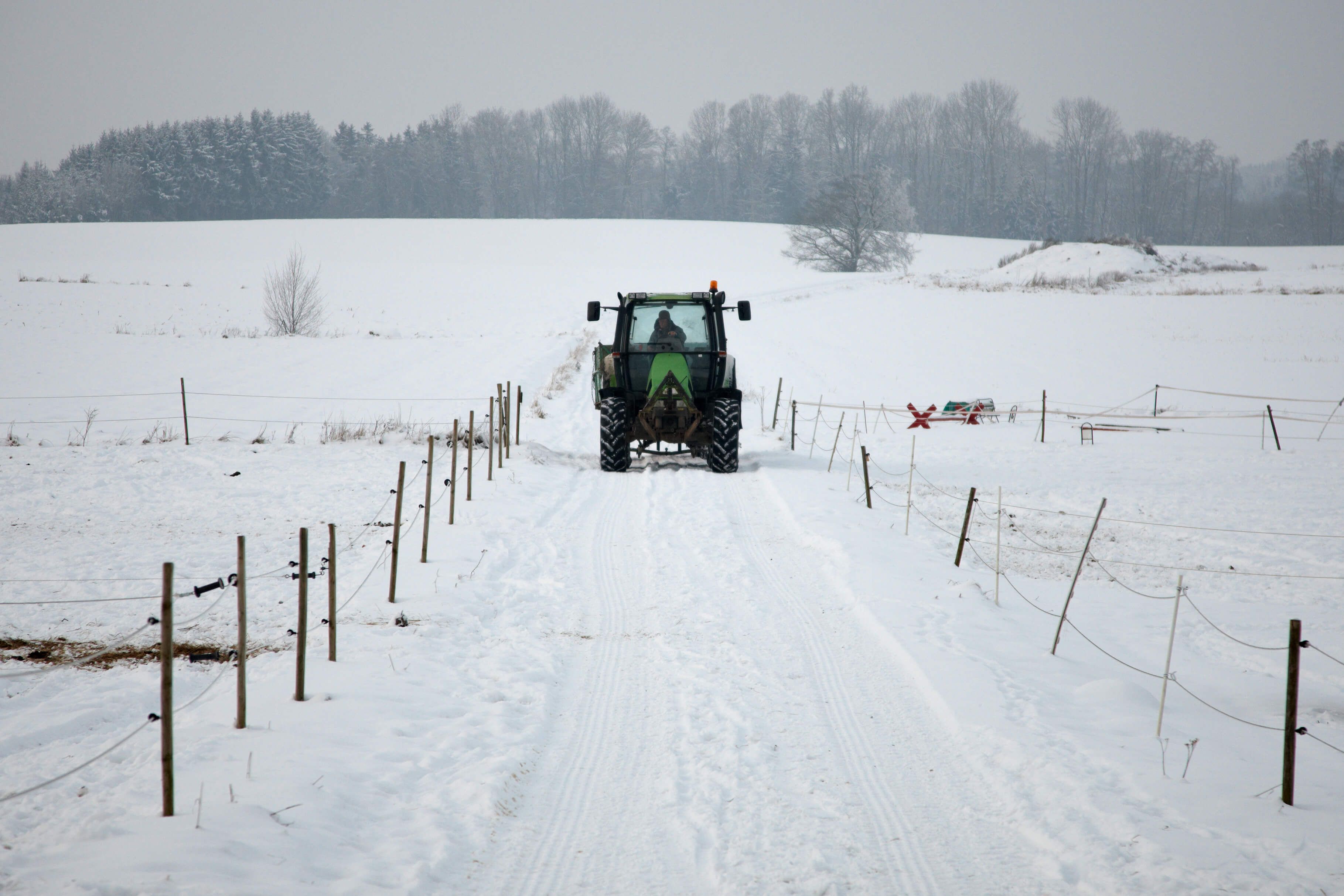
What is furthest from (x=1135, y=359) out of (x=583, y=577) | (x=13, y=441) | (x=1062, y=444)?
(x=13, y=441)

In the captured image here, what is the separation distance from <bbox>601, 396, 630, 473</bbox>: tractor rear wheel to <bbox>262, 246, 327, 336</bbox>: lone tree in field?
77.4 ft

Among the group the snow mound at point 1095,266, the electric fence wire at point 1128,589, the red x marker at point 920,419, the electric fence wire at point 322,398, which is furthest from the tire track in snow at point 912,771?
the snow mound at point 1095,266

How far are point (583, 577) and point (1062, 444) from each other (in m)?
12.5

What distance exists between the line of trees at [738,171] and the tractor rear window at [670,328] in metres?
76.7

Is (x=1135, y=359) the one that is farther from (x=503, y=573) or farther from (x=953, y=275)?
(x=953, y=275)

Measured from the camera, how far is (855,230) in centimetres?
5912

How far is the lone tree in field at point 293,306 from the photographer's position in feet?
105

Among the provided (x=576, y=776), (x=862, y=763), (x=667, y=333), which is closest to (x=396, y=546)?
(x=576, y=776)

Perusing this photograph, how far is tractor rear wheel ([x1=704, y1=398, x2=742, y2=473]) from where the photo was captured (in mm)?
11945

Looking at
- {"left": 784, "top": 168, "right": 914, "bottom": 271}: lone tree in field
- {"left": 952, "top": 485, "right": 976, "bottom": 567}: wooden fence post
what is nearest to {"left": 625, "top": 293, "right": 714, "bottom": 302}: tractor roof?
{"left": 952, "top": 485, "right": 976, "bottom": 567}: wooden fence post

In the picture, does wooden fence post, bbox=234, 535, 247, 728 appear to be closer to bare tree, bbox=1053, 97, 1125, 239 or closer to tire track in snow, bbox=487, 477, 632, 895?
tire track in snow, bbox=487, 477, 632, 895

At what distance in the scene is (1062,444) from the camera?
1622 centimetres

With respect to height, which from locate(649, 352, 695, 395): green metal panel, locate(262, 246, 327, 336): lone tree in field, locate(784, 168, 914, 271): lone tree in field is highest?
locate(784, 168, 914, 271): lone tree in field

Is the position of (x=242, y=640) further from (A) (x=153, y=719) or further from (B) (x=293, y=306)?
(B) (x=293, y=306)
